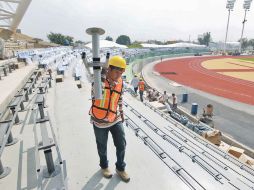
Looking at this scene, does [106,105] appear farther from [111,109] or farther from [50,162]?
[50,162]

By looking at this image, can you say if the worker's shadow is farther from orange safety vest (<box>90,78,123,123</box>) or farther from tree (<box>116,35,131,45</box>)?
tree (<box>116,35,131,45</box>)

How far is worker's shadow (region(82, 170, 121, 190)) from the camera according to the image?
10.3 feet

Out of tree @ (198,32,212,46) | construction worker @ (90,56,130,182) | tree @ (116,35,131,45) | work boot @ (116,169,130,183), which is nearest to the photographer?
construction worker @ (90,56,130,182)

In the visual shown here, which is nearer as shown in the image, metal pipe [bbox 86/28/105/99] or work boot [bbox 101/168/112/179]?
metal pipe [bbox 86/28/105/99]

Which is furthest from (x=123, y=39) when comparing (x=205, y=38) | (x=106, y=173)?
(x=106, y=173)

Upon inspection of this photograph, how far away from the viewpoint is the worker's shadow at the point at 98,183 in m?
3.15

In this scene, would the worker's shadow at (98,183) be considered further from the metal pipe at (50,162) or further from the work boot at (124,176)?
the metal pipe at (50,162)

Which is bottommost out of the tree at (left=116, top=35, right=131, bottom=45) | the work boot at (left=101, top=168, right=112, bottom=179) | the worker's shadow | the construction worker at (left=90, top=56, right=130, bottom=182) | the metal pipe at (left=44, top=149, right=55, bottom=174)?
the worker's shadow

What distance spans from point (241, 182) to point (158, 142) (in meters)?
1.83

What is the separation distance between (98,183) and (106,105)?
1.28 meters

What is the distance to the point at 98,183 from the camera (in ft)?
10.6

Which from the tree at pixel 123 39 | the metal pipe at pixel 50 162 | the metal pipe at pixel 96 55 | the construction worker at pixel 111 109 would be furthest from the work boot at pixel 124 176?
the tree at pixel 123 39

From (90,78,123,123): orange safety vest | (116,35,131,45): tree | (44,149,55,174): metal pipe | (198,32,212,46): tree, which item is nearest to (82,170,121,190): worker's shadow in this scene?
(44,149,55,174): metal pipe

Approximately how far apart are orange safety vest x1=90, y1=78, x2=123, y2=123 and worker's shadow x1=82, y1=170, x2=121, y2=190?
102 cm
